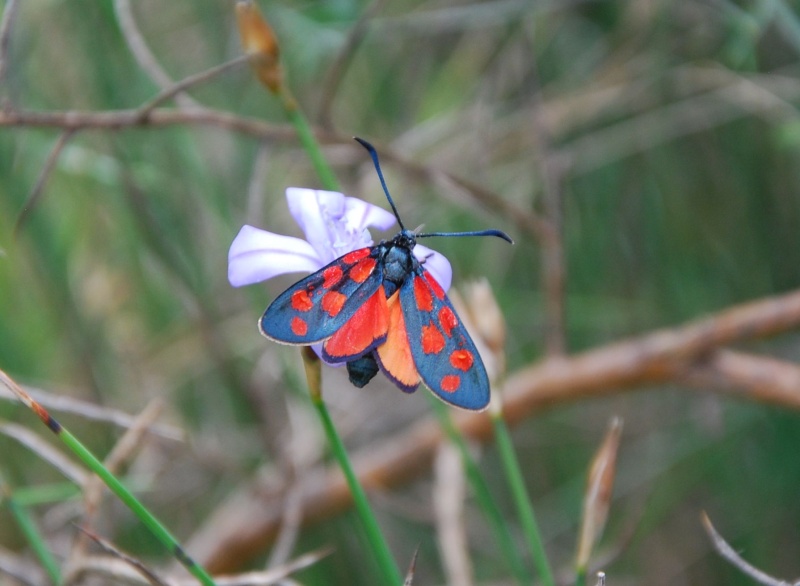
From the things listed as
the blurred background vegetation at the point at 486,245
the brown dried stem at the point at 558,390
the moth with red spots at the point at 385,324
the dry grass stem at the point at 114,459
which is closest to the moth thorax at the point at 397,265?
the moth with red spots at the point at 385,324

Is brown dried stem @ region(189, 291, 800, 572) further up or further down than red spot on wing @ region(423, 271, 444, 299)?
further down

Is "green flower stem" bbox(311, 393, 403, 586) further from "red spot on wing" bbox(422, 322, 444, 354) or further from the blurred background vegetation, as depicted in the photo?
the blurred background vegetation

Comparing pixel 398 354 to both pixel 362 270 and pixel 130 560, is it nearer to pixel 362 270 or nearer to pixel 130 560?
pixel 362 270

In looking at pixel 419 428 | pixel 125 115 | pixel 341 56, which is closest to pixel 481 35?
pixel 341 56

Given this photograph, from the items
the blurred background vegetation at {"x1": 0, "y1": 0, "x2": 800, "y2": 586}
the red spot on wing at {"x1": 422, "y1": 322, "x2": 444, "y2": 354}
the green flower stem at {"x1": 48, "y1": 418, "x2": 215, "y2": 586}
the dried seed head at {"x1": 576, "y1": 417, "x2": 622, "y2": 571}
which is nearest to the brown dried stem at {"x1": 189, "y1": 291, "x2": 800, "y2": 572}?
the blurred background vegetation at {"x1": 0, "y1": 0, "x2": 800, "y2": 586}

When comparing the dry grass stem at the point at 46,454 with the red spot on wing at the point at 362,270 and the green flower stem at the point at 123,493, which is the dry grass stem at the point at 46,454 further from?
the red spot on wing at the point at 362,270

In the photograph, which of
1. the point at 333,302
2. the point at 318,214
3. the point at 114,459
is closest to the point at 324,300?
the point at 333,302
